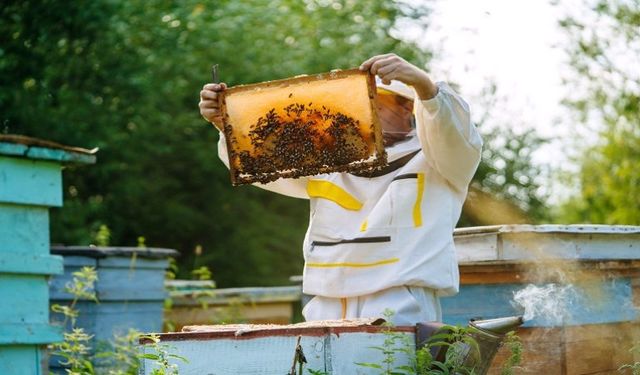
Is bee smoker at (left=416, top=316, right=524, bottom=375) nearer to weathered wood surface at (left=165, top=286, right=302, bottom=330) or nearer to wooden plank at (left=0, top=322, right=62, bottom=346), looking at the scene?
wooden plank at (left=0, top=322, right=62, bottom=346)

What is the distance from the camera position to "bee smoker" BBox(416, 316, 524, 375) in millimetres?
2990

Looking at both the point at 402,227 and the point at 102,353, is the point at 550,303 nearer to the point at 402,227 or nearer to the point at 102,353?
the point at 402,227

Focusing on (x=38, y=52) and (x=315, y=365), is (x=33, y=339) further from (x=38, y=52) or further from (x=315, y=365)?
(x=38, y=52)

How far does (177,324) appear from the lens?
845cm

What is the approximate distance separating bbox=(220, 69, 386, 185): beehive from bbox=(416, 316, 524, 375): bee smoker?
0.64 meters

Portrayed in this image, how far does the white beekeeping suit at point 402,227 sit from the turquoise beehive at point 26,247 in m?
2.17

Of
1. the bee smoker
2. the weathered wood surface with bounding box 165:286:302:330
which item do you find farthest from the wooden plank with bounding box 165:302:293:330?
the bee smoker

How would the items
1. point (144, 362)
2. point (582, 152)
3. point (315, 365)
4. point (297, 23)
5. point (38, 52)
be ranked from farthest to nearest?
point (582, 152) → point (297, 23) → point (38, 52) → point (144, 362) → point (315, 365)

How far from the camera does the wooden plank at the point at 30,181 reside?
5242mm

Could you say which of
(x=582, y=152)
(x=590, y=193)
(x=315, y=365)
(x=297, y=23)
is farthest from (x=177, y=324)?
(x=582, y=152)

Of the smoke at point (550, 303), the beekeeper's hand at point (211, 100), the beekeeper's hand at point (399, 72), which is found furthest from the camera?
the smoke at point (550, 303)

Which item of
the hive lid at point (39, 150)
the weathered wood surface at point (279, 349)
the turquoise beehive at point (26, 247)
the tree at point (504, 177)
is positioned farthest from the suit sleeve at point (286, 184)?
the tree at point (504, 177)

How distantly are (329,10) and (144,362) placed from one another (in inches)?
530

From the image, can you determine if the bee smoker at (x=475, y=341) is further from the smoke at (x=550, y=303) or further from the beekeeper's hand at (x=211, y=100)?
the smoke at (x=550, y=303)
